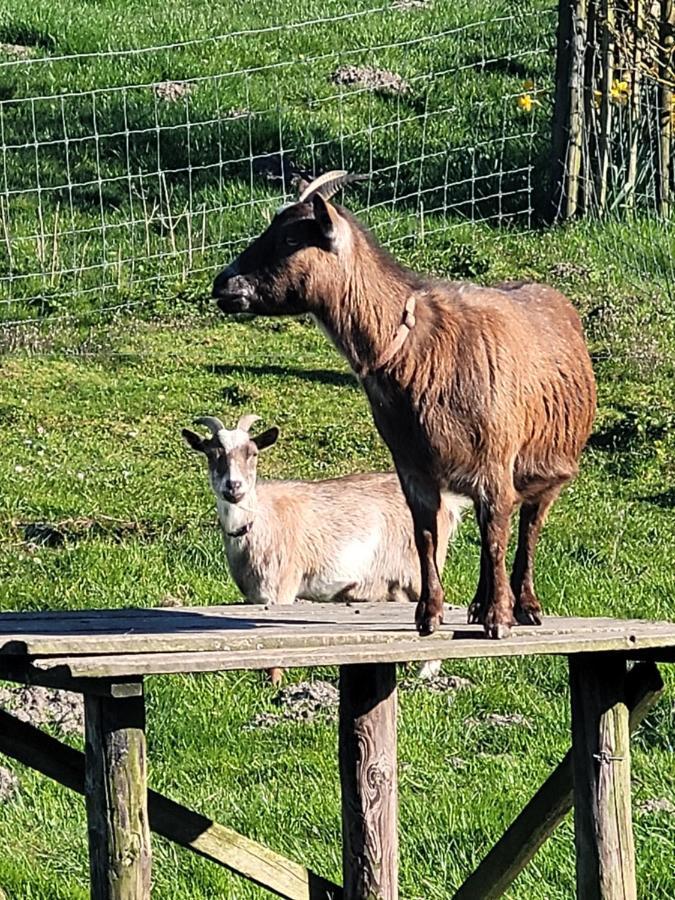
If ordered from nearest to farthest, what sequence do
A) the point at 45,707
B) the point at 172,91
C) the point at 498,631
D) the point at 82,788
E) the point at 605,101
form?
the point at 498,631 < the point at 82,788 < the point at 45,707 < the point at 605,101 < the point at 172,91

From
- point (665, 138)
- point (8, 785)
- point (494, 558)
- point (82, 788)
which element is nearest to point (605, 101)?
point (665, 138)

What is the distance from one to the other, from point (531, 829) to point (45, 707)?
8.95 ft

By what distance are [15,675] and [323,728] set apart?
10.6ft

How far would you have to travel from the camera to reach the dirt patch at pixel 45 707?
7.65 m

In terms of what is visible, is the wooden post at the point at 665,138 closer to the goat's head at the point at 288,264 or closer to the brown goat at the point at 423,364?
the brown goat at the point at 423,364

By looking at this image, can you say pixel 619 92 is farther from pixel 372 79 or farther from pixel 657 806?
pixel 657 806

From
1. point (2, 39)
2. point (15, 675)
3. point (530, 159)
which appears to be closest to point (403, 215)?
point (530, 159)

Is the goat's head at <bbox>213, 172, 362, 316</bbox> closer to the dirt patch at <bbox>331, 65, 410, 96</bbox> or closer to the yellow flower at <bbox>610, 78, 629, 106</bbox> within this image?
the yellow flower at <bbox>610, 78, 629, 106</bbox>

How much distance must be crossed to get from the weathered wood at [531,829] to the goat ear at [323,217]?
1.61 m

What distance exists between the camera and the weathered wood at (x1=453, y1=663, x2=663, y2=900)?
5.67 m

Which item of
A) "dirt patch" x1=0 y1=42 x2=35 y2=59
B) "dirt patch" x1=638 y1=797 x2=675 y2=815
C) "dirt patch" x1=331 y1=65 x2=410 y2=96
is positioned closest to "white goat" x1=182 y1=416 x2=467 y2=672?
"dirt patch" x1=638 y1=797 x2=675 y2=815

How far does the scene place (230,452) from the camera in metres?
8.75

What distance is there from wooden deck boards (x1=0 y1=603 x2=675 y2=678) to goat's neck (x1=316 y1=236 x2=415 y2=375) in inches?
30.5

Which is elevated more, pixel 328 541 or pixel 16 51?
pixel 16 51
